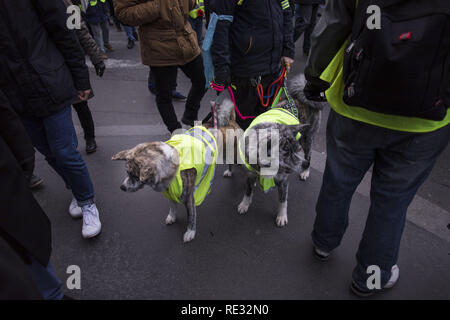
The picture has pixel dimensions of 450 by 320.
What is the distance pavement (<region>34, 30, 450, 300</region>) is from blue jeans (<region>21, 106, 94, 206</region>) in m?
0.63

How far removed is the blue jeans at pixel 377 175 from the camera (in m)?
1.61

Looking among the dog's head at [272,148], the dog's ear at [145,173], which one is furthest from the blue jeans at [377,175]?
the dog's ear at [145,173]

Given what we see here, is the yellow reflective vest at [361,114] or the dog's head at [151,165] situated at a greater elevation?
the yellow reflective vest at [361,114]

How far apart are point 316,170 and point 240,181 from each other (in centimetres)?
103

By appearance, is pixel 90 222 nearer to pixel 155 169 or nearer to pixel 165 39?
pixel 155 169

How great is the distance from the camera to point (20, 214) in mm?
1367

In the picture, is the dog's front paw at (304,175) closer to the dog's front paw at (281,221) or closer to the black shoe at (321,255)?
the dog's front paw at (281,221)

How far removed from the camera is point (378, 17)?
1279 millimetres

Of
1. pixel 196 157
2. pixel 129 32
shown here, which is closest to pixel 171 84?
pixel 196 157

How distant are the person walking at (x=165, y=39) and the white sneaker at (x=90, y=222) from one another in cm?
164

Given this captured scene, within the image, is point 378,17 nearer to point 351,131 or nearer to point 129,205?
point 351,131

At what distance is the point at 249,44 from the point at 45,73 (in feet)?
6.14

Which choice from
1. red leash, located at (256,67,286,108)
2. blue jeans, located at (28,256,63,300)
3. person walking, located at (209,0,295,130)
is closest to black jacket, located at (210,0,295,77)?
person walking, located at (209,0,295,130)
